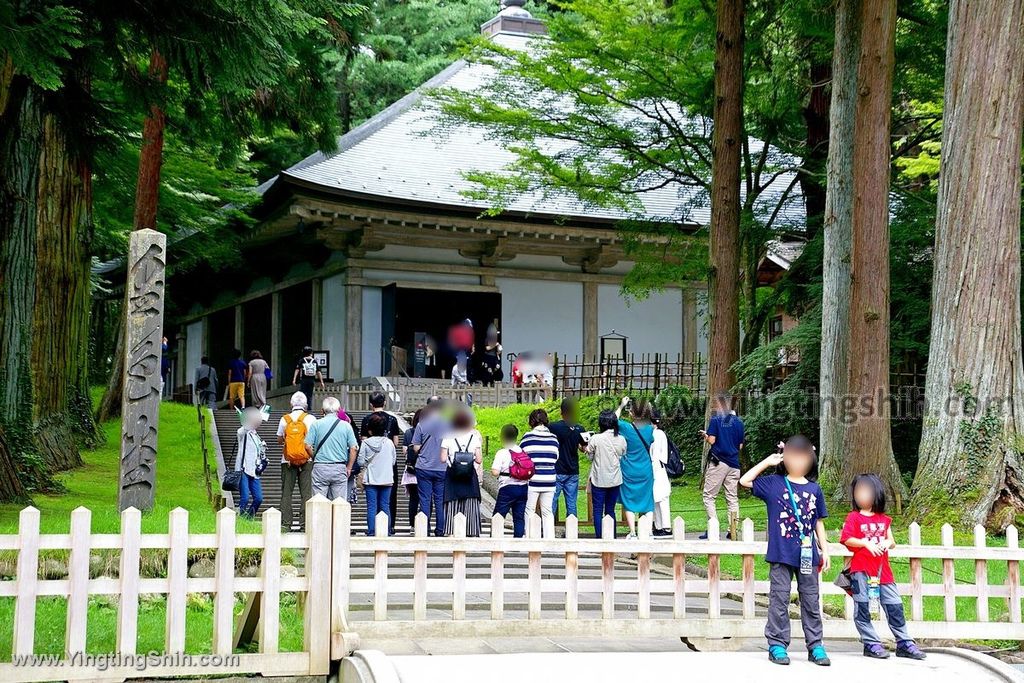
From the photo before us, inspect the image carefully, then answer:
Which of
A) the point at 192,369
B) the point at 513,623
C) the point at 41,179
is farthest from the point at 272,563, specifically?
the point at 192,369

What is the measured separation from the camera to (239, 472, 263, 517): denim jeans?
45.4 feet

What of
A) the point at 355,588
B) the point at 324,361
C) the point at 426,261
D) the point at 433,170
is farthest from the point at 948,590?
the point at 433,170

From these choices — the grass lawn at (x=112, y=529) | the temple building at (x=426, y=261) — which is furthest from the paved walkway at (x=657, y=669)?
the temple building at (x=426, y=261)

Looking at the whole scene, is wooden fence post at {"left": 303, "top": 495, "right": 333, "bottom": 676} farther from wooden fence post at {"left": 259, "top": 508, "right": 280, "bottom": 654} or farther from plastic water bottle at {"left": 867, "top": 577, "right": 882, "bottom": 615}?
plastic water bottle at {"left": 867, "top": 577, "right": 882, "bottom": 615}

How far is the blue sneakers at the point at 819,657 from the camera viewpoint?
732cm

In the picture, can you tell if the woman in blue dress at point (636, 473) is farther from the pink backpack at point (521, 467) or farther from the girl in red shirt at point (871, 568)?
the girl in red shirt at point (871, 568)

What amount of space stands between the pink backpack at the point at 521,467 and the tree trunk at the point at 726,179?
7.08m

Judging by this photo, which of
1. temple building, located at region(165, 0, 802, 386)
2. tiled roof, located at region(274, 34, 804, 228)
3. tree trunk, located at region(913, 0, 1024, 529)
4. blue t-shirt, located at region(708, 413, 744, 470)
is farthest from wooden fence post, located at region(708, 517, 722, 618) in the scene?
temple building, located at region(165, 0, 802, 386)

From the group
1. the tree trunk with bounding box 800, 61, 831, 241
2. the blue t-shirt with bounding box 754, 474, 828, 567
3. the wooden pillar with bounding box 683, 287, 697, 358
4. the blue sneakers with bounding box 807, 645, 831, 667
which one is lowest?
the blue sneakers with bounding box 807, 645, 831, 667

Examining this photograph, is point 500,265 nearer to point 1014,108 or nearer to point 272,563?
point 1014,108

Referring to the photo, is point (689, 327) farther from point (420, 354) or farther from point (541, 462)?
point (541, 462)

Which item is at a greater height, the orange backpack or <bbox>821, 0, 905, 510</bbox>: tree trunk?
<bbox>821, 0, 905, 510</bbox>: tree trunk

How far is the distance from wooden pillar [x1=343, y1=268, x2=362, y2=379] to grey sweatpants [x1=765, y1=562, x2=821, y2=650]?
65.7 ft

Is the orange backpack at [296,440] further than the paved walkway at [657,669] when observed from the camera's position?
Yes
